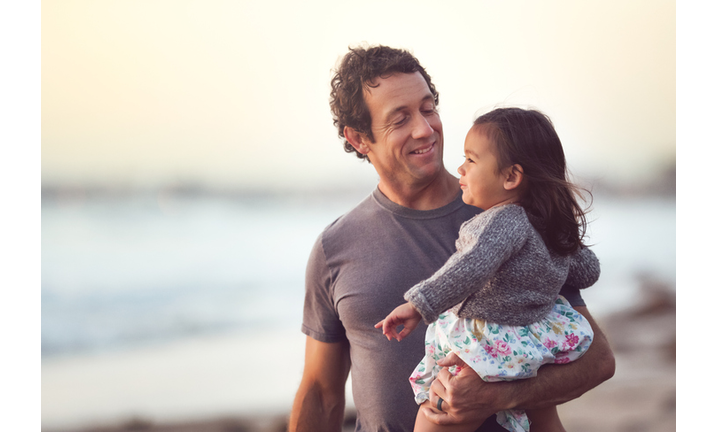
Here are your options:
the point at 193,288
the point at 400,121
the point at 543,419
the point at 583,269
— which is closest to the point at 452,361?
the point at 543,419

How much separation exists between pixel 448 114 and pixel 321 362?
8.81 ft

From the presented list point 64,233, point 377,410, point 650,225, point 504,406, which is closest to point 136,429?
point 64,233

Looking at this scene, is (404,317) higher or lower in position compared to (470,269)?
lower

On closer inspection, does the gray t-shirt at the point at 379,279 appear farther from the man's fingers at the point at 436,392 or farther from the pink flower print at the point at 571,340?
the pink flower print at the point at 571,340

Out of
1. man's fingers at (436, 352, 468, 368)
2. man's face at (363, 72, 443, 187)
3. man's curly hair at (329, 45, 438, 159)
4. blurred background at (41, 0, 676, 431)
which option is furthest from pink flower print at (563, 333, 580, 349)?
blurred background at (41, 0, 676, 431)

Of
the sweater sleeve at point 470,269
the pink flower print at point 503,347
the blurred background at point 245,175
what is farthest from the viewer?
the blurred background at point 245,175

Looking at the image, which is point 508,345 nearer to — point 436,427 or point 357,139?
point 436,427

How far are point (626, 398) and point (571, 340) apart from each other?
3909mm

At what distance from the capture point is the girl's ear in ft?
4.09

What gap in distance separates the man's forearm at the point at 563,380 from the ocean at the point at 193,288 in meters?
3.47

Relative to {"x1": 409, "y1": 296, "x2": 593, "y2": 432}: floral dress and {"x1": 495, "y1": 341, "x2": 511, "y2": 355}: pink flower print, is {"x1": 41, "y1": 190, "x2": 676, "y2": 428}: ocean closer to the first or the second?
{"x1": 409, "y1": 296, "x2": 593, "y2": 432}: floral dress

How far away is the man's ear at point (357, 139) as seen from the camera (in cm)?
184

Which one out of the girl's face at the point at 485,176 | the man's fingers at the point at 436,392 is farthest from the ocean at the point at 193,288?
the girl's face at the point at 485,176

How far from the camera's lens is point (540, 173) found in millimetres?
1243
